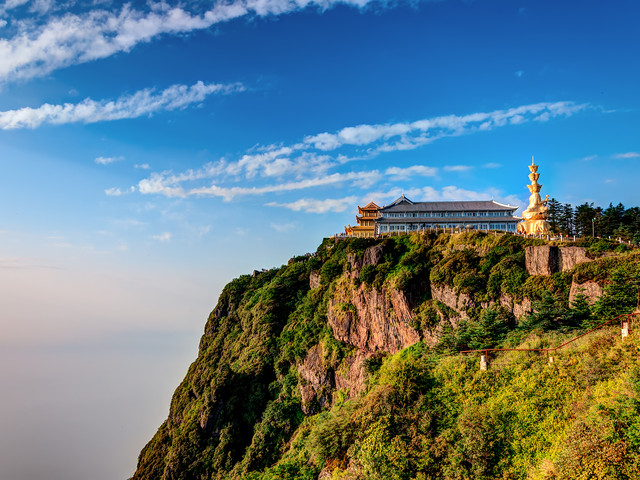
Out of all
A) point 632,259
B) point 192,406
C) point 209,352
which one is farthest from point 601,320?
point 209,352

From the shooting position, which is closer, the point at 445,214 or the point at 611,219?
the point at 611,219

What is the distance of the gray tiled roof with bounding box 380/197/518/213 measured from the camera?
186 feet

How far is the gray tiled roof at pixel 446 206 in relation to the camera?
56781 millimetres

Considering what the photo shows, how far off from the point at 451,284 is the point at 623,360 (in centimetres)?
1741

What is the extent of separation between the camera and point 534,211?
4816cm

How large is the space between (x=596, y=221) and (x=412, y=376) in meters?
31.6

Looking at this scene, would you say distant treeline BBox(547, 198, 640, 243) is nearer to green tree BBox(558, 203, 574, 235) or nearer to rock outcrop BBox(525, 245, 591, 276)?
green tree BBox(558, 203, 574, 235)

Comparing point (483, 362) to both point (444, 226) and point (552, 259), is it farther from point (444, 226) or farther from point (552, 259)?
point (444, 226)

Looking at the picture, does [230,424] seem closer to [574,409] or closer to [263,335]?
[263,335]

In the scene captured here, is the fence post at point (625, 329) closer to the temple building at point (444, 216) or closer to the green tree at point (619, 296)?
the green tree at point (619, 296)

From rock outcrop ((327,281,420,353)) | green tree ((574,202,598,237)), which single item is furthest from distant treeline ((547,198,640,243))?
rock outcrop ((327,281,420,353))

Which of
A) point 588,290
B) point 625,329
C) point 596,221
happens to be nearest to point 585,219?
point 596,221

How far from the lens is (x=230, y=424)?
50.2 meters

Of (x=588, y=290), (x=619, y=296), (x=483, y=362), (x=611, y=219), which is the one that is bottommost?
(x=483, y=362)
